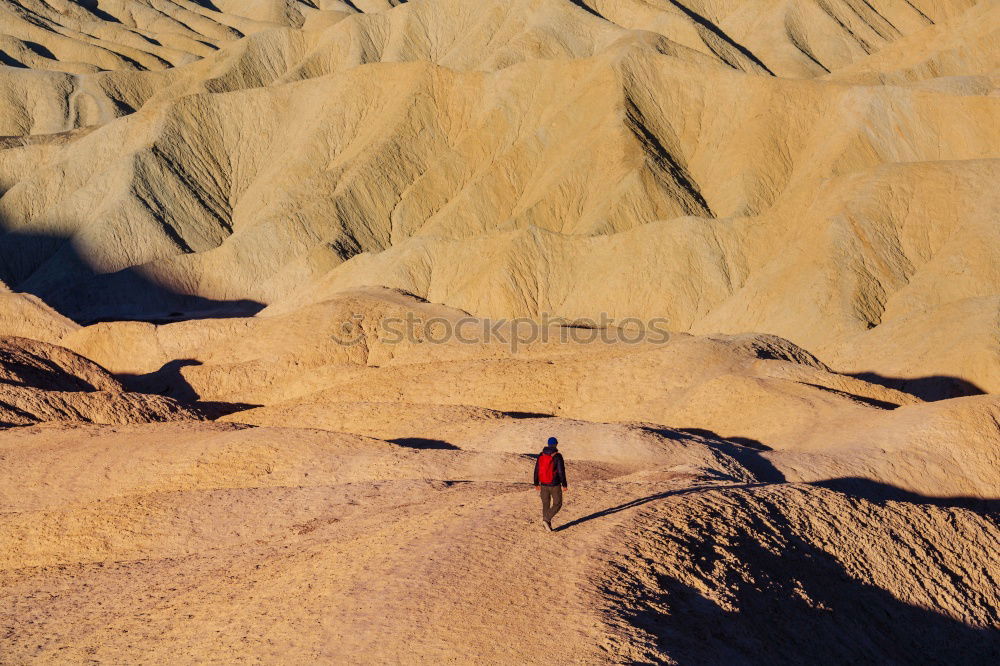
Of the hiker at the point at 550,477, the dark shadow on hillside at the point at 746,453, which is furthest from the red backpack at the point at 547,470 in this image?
the dark shadow on hillside at the point at 746,453

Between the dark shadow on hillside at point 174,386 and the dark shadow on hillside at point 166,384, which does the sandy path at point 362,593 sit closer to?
the dark shadow on hillside at point 174,386

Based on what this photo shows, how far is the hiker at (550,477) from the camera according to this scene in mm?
12023

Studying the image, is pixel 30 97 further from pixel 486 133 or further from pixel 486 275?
pixel 486 275

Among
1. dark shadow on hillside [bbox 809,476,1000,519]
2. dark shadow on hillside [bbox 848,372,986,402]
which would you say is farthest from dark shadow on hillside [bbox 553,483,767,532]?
dark shadow on hillside [bbox 848,372,986,402]

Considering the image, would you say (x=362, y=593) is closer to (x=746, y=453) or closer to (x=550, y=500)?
(x=550, y=500)

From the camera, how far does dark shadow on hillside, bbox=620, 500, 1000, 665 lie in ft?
35.2

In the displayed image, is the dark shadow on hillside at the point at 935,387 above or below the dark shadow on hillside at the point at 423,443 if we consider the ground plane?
above

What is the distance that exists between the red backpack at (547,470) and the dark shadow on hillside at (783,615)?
5.16 ft

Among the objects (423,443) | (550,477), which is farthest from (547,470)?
(423,443)

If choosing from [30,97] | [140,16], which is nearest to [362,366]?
[30,97]

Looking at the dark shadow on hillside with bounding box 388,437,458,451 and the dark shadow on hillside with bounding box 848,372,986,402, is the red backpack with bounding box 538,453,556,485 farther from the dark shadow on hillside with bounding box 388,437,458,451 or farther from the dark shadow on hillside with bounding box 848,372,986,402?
the dark shadow on hillside with bounding box 848,372,986,402

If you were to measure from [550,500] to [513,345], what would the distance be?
1914 centimetres

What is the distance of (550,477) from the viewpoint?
473 inches

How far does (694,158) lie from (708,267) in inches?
569
